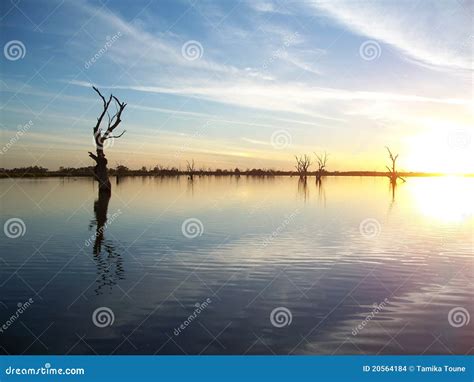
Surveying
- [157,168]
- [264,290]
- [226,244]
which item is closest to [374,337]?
[264,290]

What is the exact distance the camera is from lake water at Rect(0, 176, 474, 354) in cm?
789

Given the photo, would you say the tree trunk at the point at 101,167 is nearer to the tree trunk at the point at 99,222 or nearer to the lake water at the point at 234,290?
the tree trunk at the point at 99,222

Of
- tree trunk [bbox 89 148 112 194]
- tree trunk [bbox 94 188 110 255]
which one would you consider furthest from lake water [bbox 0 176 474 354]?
tree trunk [bbox 89 148 112 194]

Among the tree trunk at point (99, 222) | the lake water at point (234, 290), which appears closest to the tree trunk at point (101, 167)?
the tree trunk at point (99, 222)

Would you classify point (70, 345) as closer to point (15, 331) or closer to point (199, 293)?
point (15, 331)

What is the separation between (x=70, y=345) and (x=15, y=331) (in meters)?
1.27

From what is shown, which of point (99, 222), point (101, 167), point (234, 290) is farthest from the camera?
point (101, 167)

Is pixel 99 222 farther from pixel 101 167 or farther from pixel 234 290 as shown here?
pixel 101 167

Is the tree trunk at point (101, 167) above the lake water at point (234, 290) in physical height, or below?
above

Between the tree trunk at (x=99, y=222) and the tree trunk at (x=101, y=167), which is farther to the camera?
the tree trunk at (x=101, y=167)

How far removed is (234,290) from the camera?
10.7 metres

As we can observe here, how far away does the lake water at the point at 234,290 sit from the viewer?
25.9 ft

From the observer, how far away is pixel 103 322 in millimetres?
8602

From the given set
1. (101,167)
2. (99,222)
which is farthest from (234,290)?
(101,167)
